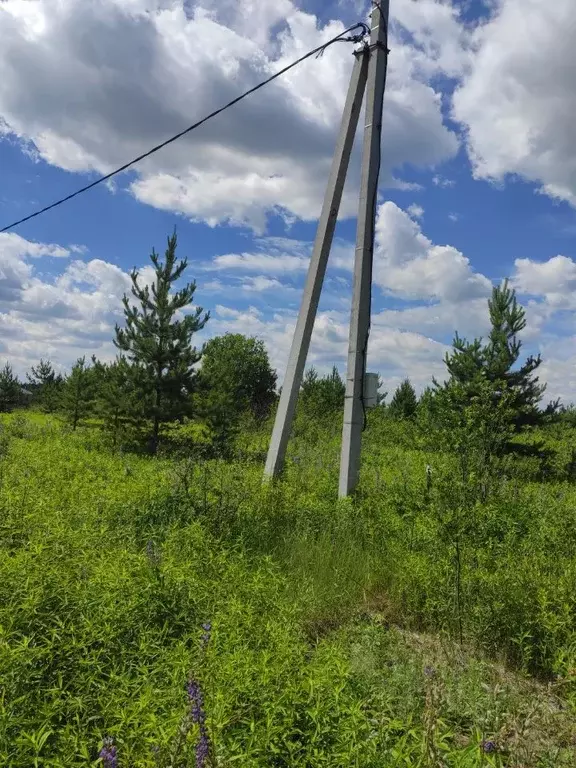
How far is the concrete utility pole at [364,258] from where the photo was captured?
→ 6906 mm

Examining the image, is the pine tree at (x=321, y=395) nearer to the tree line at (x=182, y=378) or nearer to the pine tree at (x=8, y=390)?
the tree line at (x=182, y=378)

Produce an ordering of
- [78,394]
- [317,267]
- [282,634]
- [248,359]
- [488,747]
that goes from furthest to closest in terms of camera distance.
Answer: [248,359]
[78,394]
[317,267]
[282,634]
[488,747]

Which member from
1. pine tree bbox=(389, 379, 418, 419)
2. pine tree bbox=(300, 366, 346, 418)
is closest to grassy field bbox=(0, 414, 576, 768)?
pine tree bbox=(300, 366, 346, 418)

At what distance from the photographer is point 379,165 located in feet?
24.2

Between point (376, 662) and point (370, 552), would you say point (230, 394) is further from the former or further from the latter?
point (376, 662)

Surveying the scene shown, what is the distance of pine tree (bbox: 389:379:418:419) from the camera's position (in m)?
31.2

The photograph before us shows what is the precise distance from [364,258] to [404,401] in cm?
2612

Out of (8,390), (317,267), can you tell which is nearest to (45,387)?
Result: (8,390)

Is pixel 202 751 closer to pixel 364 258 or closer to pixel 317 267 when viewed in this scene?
pixel 364 258

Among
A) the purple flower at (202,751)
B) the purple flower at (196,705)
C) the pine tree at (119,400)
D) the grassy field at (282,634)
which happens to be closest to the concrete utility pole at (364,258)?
the grassy field at (282,634)

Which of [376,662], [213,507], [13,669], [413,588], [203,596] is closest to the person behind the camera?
[13,669]

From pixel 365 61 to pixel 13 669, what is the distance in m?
7.87

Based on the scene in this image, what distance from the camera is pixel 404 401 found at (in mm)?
32469

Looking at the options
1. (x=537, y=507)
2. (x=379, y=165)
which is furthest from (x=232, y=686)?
(x=379, y=165)
